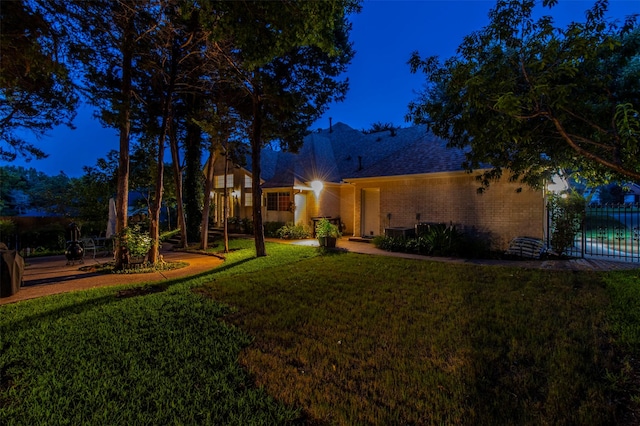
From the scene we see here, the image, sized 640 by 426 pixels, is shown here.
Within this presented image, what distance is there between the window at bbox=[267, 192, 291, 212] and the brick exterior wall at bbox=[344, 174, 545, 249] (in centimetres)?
489

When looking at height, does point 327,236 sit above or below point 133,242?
below

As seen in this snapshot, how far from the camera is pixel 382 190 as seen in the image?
14.2 meters

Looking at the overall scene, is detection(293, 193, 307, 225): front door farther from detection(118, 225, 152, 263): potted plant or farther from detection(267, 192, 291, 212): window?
detection(118, 225, 152, 263): potted plant

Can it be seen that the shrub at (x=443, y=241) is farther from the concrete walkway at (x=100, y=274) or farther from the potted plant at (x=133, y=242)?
the potted plant at (x=133, y=242)

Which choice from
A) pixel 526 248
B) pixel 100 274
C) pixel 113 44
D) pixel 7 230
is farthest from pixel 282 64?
pixel 7 230

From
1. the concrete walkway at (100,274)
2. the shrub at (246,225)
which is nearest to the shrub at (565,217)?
the concrete walkway at (100,274)

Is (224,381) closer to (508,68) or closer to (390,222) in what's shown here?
(508,68)

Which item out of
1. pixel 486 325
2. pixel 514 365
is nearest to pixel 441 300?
pixel 486 325

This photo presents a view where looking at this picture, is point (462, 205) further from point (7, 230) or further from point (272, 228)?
point (7, 230)

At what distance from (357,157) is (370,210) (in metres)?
4.70

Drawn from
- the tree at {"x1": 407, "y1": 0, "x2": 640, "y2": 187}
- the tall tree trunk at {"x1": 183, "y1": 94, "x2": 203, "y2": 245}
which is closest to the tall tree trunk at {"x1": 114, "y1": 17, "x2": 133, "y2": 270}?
the tall tree trunk at {"x1": 183, "y1": 94, "x2": 203, "y2": 245}

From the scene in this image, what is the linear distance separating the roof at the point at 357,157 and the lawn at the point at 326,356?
26.3ft

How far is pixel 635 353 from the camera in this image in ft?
11.8

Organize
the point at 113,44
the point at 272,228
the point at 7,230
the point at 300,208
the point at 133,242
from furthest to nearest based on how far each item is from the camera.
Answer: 1. the point at 272,228
2. the point at 300,208
3. the point at 7,230
4. the point at 133,242
5. the point at 113,44
